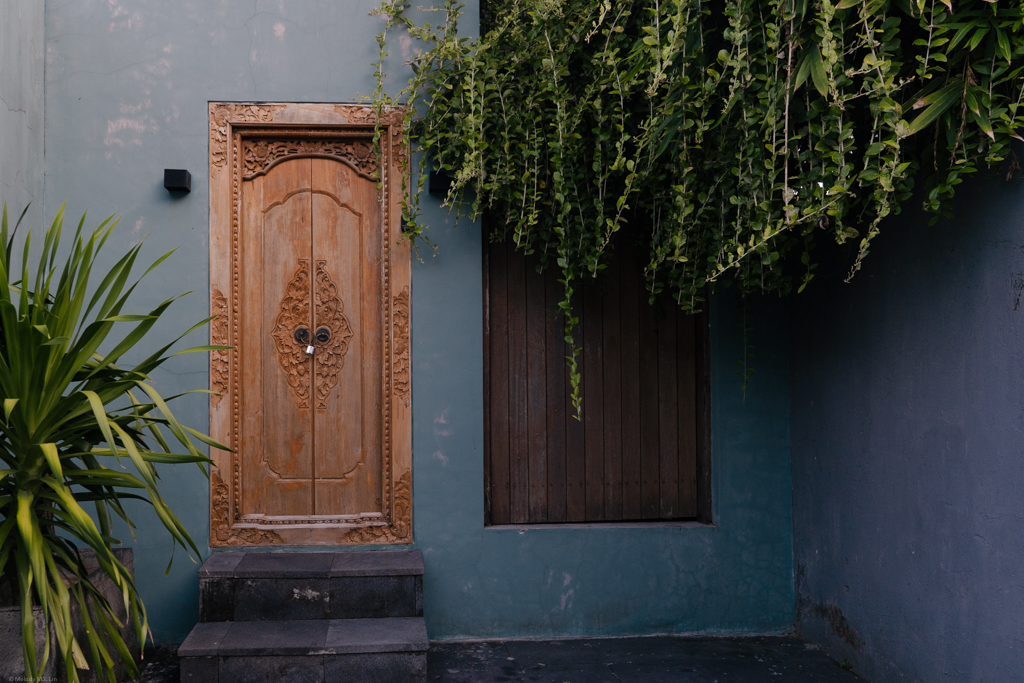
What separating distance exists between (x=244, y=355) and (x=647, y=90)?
7.06ft

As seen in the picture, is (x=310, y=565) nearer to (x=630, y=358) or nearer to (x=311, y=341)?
(x=311, y=341)

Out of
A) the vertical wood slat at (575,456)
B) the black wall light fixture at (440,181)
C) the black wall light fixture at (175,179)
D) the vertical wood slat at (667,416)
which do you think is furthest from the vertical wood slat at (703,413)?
the black wall light fixture at (175,179)

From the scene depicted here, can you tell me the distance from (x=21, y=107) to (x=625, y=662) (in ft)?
11.4

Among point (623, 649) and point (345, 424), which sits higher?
point (345, 424)

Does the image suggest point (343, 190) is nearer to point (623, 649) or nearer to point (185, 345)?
point (185, 345)

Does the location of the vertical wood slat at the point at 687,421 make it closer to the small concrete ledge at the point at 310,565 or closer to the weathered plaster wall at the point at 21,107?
the small concrete ledge at the point at 310,565

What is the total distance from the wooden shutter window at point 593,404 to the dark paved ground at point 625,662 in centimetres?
58

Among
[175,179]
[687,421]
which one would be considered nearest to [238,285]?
[175,179]

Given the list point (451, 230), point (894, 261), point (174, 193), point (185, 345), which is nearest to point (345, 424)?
point (185, 345)

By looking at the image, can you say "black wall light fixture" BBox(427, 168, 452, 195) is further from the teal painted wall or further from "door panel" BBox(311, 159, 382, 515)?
"door panel" BBox(311, 159, 382, 515)

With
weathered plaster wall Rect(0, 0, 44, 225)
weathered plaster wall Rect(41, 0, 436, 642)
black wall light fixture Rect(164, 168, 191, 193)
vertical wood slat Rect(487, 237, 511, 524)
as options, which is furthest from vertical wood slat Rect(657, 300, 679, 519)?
weathered plaster wall Rect(0, 0, 44, 225)

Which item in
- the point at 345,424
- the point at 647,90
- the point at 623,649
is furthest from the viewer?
the point at 345,424

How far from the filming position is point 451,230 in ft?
10.9

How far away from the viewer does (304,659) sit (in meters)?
2.62
